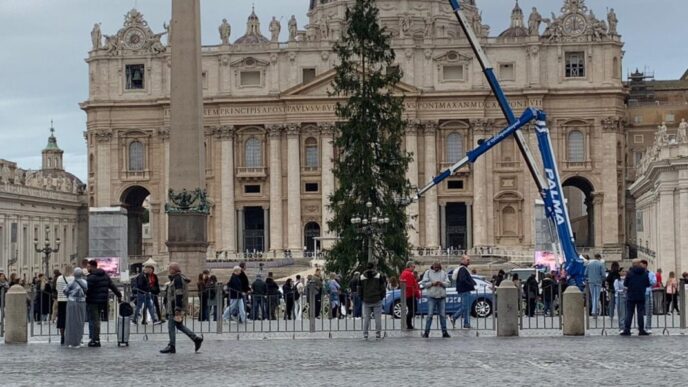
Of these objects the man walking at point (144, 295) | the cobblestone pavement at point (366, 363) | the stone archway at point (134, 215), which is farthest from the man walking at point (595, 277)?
the stone archway at point (134, 215)

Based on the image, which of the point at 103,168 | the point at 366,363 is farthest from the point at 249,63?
the point at 366,363

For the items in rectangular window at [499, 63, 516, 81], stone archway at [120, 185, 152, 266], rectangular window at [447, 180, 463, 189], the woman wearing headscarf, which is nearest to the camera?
the woman wearing headscarf

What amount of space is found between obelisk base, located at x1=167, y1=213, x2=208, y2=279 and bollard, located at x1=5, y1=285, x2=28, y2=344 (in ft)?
28.5

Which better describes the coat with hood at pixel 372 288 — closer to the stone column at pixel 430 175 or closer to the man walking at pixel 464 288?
the man walking at pixel 464 288

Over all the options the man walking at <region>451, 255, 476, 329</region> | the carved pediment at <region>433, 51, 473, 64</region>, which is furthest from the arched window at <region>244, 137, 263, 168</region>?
the man walking at <region>451, 255, 476, 329</region>

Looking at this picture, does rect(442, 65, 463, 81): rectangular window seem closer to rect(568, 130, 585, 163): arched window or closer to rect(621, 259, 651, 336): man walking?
rect(568, 130, 585, 163): arched window

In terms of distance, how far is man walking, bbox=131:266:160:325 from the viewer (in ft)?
115

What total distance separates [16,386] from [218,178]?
293 ft

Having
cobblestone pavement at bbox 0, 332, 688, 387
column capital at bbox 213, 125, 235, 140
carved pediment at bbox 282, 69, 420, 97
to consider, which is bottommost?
cobblestone pavement at bbox 0, 332, 688, 387

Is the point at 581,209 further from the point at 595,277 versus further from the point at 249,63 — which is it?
the point at 595,277

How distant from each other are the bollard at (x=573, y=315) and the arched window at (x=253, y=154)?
263 feet

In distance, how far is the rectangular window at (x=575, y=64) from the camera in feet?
355

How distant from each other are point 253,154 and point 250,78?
5287mm

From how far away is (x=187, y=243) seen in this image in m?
40.0
